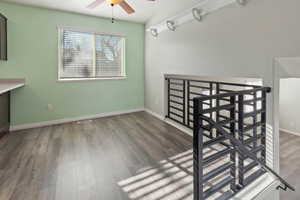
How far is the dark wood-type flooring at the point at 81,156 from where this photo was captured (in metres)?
1.88

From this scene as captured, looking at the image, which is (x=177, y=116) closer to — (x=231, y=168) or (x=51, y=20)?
(x=231, y=168)

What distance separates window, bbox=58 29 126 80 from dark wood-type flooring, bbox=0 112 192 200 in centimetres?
136

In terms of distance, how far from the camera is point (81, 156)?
266 cm

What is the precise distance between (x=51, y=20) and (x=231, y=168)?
180 inches

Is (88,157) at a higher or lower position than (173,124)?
lower

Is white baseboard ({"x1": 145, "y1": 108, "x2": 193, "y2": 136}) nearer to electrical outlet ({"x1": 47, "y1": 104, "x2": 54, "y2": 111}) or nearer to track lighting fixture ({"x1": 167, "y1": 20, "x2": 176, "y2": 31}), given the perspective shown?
track lighting fixture ({"x1": 167, "y1": 20, "x2": 176, "y2": 31})

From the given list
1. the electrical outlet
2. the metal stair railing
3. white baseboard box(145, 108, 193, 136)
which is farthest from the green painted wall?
the metal stair railing

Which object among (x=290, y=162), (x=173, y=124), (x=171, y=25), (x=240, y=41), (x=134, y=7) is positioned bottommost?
(x=290, y=162)

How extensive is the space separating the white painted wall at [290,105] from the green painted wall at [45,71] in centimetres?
402

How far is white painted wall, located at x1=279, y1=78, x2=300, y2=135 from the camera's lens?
12.1 feet

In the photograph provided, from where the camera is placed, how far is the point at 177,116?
4.16 meters

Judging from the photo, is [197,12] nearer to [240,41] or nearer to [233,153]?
[240,41]

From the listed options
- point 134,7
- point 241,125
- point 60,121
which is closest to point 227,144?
point 241,125

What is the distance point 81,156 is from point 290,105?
4.34 m
